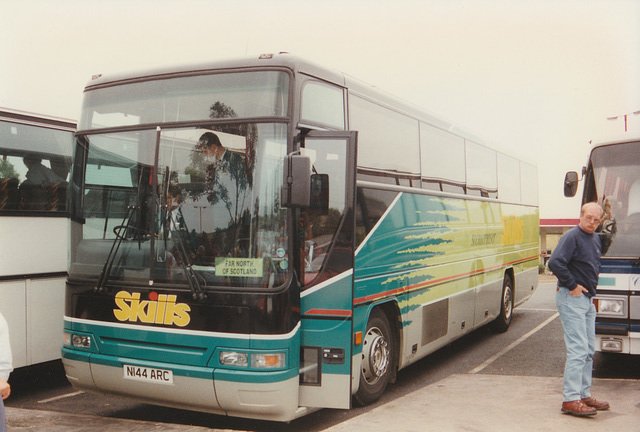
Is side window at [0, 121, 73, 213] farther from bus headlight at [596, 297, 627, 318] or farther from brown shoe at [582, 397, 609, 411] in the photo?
bus headlight at [596, 297, 627, 318]

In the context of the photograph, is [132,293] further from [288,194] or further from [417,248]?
[417,248]

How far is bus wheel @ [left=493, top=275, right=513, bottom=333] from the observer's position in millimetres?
12672

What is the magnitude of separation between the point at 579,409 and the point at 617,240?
2.70 metres

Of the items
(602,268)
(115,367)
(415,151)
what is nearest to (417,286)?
(415,151)

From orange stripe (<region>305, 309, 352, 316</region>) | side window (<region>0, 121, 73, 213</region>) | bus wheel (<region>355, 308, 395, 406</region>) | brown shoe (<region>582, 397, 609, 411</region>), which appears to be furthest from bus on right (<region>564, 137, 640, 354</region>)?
side window (<region>0, 121, 73, 213</region>)

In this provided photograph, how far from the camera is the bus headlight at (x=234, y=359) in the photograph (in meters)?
5.66

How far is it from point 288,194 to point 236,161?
613mm

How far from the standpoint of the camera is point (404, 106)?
830cm

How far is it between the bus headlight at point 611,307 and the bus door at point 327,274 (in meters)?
3.54

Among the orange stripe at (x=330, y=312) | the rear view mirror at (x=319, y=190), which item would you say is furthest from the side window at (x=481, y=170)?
the rear view mirror at (x=319, y=190)

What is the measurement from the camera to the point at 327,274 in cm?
613

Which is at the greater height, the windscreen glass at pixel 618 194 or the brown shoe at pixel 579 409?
the windscreen glass at pixel 618 194

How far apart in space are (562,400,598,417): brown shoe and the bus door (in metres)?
2.11

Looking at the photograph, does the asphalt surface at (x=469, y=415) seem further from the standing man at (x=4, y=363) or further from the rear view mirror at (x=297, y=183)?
the standing man at (x=4, y=363)
